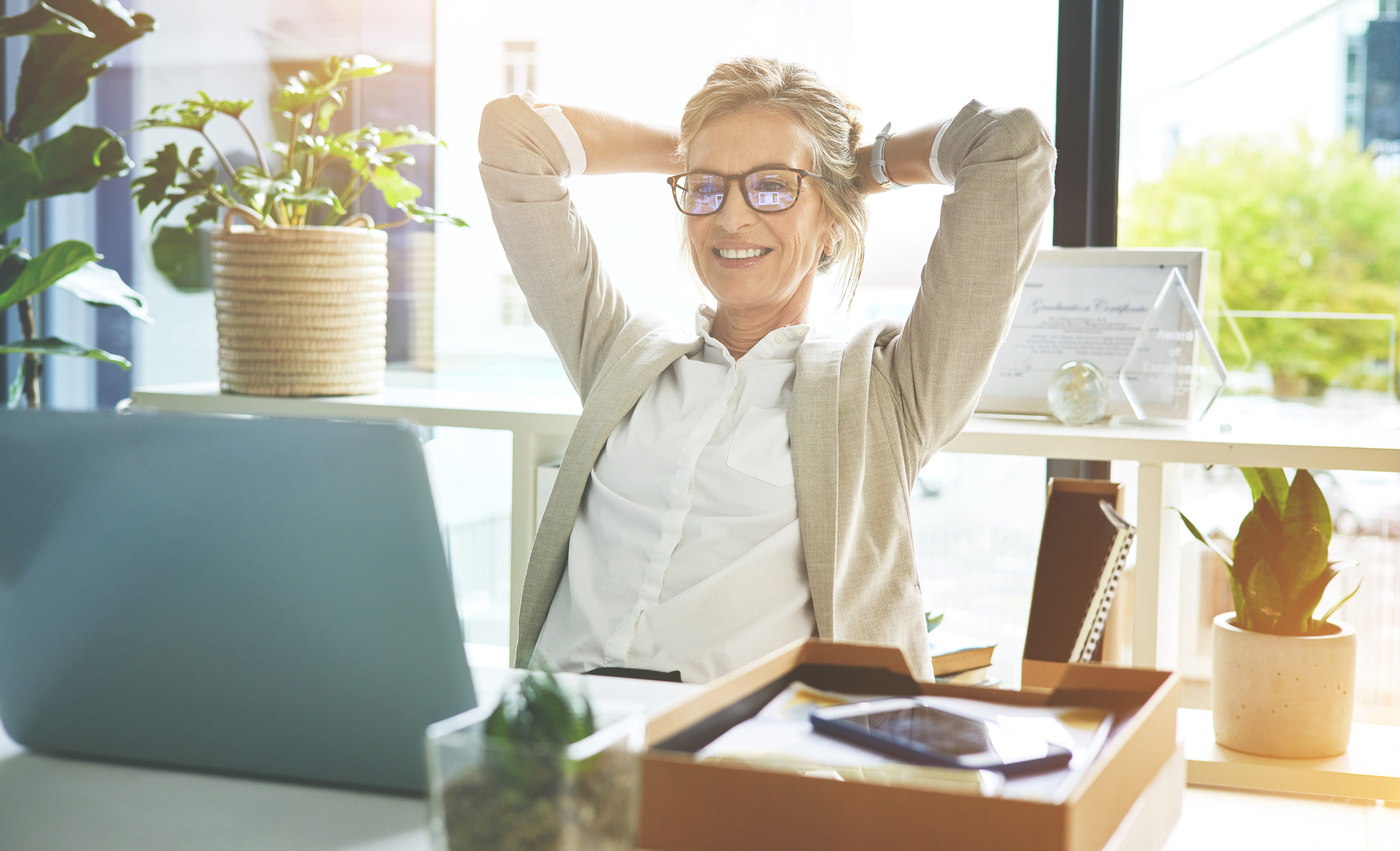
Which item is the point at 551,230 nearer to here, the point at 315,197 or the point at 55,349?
the point at 315,197

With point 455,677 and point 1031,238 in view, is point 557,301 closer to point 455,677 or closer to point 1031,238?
point 1031,238

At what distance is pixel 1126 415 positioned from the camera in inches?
71.7

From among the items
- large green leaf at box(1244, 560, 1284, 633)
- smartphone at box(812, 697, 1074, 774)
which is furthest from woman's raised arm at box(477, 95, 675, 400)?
smartphone at box(812, 697, 1074, 774)

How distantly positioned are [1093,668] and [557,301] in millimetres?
1185

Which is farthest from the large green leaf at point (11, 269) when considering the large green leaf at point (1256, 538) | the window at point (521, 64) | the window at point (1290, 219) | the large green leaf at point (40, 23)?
the large green leaf at point (1256, 538)

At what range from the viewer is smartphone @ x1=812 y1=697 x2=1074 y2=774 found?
58cm

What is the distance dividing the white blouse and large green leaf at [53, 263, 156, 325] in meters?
1.07

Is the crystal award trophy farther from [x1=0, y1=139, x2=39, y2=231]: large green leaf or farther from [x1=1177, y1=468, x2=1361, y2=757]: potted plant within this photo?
[x1=0, y1=139, x2=39, y2=231]: large green leaf

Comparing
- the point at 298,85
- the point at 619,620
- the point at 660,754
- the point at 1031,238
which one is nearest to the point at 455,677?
the point at 660,754

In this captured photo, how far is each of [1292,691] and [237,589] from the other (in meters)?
1.53

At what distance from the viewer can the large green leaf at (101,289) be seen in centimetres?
201

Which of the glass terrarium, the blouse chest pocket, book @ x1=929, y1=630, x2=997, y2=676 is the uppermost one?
the blouse chest pocket

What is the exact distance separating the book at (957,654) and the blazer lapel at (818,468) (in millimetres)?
394

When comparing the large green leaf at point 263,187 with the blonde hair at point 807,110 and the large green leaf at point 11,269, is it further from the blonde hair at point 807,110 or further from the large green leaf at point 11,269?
the blonde hair at point 807,110
